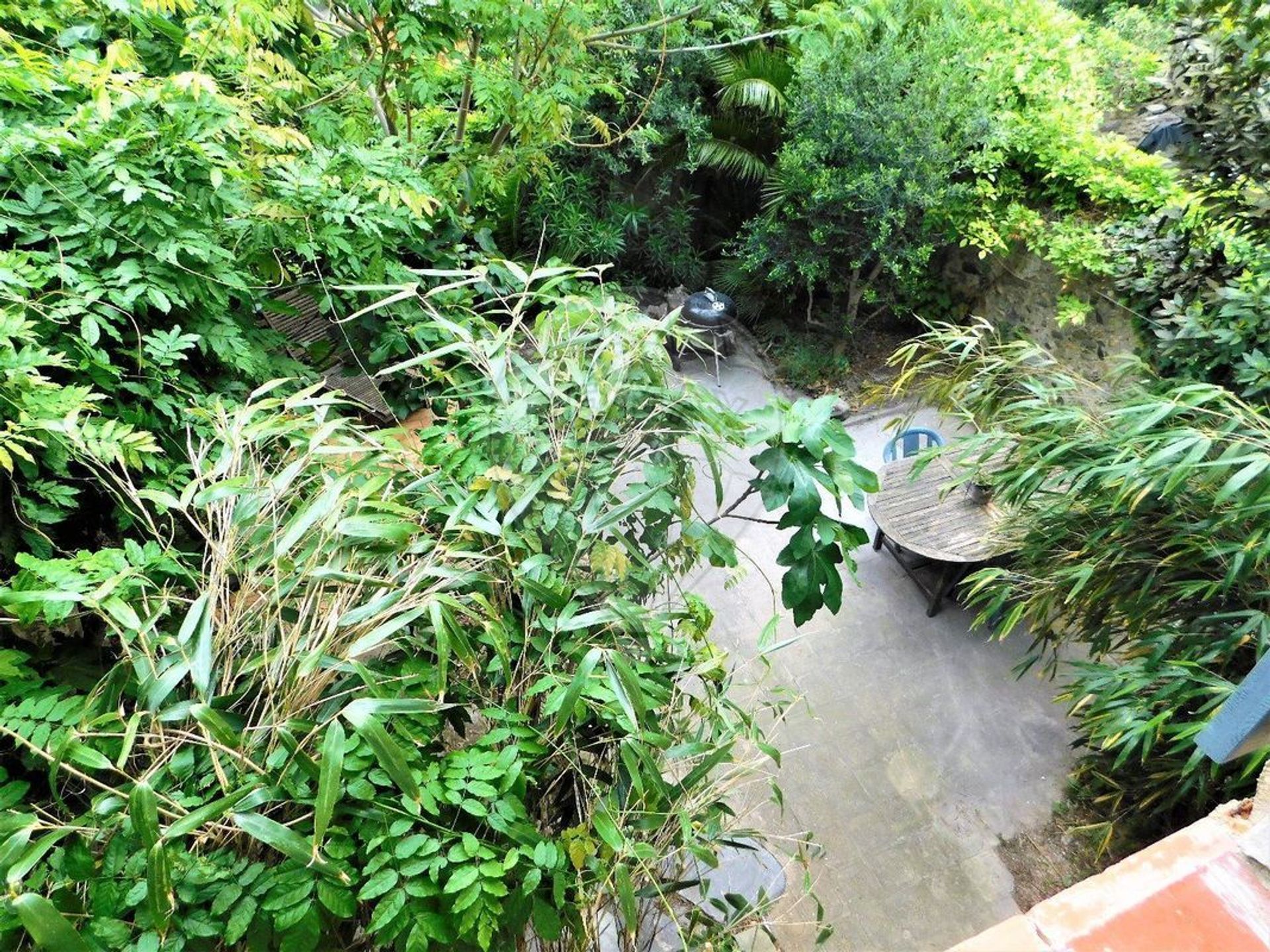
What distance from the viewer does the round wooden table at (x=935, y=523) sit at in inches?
138

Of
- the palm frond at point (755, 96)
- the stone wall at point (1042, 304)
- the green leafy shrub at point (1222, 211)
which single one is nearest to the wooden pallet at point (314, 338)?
the palm frond at point (755, 96)

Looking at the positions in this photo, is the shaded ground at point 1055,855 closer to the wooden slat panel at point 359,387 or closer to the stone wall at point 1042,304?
the stone wall at point 1042,304

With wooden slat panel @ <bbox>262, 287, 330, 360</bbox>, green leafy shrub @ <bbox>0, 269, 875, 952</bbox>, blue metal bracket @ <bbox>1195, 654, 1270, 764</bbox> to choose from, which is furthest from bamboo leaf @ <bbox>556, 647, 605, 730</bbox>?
wooden slat panel @ <bbox>262, 287, 330, 360</bbox>

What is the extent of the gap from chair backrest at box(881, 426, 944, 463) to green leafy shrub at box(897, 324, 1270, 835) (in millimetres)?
1002

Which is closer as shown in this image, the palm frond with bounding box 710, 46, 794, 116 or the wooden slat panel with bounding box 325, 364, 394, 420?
the wooden slat panel with bounding box 325, 364, 394, 420

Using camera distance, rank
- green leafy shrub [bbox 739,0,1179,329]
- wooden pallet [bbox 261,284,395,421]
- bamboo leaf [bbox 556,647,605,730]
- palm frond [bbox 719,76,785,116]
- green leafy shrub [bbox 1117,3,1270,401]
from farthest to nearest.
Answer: palm frond [bbox 719,76,785,116]
green leafy shrub [bbox 739,0,1179,329]
green leafy shrub [bbox 1117,3,1270,401]
wooden pallet [bbox 261,284,395,421]
bamboo leaf [bbox 556,647,605,730]

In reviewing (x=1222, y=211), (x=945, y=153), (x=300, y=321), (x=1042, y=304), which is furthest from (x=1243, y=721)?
(x=1042, y=304)

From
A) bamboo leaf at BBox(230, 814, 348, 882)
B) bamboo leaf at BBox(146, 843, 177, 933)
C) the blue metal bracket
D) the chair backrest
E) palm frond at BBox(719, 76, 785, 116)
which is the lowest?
the chair backrest

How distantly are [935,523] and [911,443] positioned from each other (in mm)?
691

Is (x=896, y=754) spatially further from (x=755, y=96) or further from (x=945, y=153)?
(x=755, y=96)

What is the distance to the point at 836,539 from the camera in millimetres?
1462

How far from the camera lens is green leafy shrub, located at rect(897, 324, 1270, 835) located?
6.86ft

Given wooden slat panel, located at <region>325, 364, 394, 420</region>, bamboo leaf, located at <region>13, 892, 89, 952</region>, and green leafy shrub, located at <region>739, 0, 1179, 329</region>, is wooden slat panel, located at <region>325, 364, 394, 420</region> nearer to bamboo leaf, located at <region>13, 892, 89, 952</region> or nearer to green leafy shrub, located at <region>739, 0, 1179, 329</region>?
bamboo leaf, located at <region>13, 892, 89, 952</region>

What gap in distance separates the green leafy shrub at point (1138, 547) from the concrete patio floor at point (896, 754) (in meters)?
0.45
